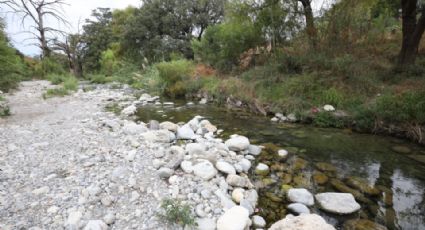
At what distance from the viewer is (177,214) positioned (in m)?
2.10

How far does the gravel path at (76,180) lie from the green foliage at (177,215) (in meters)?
0.08

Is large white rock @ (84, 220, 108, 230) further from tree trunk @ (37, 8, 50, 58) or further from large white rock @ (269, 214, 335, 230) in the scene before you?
tree trunk @ (37, 8, 50, 58)

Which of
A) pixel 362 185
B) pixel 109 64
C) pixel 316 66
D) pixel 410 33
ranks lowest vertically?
pixel 362 185

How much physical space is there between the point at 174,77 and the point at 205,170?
760 centimetres

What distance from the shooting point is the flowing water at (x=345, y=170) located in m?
2.48

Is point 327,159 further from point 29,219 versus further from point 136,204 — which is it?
point 29,219

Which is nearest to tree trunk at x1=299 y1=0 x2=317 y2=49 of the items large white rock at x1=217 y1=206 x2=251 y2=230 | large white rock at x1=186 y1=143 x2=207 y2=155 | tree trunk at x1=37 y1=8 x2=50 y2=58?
large white rock at x1=186 y1=143 x2=207 y2=155

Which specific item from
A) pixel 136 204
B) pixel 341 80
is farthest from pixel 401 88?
pixel 136 204

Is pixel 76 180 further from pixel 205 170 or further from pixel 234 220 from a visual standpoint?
pixel 234 220

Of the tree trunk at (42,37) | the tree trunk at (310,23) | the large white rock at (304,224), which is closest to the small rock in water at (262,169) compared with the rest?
the large white rock at (304,224)

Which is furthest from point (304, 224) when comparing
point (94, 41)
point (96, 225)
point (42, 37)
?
point (94, 41)

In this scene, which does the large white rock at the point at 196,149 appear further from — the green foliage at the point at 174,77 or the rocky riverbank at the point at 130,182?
the green foliage at the point at 174,77

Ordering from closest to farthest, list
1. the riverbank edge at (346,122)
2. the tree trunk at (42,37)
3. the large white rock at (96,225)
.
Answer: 1. the large white rock at (96,225)
2. the riverbank edge at (346,122)
3. the tree trunk at (42,37)

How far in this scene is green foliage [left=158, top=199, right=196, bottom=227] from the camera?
6.76 ft
